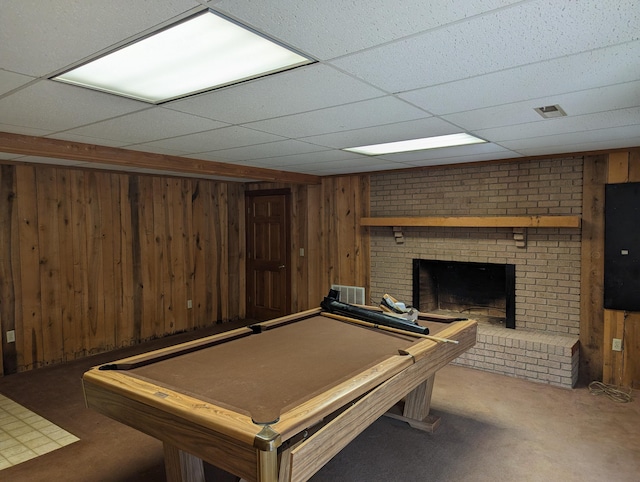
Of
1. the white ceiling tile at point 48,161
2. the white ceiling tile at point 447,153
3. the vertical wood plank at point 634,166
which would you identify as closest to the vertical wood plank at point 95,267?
the white ceiling tile at point 48,161

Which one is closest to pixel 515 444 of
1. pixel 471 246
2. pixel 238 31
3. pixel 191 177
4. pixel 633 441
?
pixel 633 441

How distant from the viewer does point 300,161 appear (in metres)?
4.25

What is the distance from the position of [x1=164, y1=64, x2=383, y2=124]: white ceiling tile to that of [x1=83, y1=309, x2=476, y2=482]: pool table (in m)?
1.36

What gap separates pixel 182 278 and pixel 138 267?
2.17ft

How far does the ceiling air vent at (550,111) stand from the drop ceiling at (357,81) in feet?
0.13

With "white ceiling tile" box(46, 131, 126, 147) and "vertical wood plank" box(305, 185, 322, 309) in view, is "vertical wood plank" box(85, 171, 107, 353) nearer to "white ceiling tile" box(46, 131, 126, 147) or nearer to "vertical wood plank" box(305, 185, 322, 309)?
"white ceiling tile" box(46, 131, 126, 147)

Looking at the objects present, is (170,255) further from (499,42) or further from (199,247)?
(499,42)

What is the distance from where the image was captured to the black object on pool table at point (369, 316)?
9.48 ft

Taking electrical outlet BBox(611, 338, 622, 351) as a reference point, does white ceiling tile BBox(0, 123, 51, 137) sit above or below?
above

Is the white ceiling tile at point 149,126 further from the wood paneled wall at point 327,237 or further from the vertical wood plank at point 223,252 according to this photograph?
the vertical wood plank at point 223,252

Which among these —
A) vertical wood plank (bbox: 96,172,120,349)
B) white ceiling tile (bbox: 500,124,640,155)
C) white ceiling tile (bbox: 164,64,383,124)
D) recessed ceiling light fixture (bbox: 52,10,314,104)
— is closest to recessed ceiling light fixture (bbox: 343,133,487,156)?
white ceiling tile (bbox: 500,124,640,155)

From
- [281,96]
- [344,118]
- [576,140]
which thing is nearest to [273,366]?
[281,96]

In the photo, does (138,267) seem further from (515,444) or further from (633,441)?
(633,441)

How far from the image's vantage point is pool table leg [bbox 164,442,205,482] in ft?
7.01
